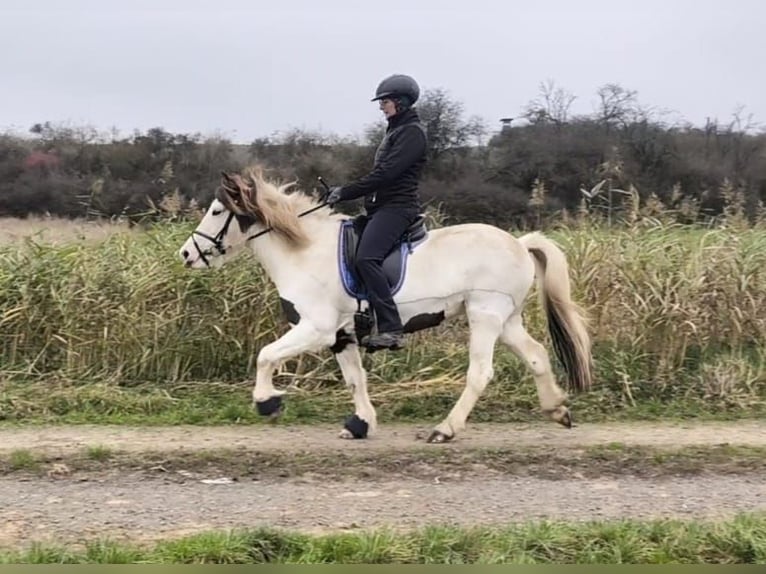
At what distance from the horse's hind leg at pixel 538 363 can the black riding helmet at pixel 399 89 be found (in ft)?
6.84

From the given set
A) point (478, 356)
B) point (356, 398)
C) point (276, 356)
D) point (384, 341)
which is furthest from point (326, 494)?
point (478, 356)

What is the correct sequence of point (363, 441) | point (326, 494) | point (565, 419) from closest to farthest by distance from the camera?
point (326, 494) → point (363, 441) → point (565, 419)

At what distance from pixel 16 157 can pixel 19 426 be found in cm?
1658

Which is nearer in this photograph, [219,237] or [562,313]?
[219,237]

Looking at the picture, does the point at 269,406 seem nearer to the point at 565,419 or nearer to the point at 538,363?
the point at 538,363

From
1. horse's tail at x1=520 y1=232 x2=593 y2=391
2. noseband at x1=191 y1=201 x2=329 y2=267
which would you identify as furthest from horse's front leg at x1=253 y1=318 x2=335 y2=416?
horse's tail at x1=520 y1=232 x2=593 y2=391

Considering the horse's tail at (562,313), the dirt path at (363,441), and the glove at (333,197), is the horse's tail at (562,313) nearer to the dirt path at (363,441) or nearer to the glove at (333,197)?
the dirt path at (363,441)

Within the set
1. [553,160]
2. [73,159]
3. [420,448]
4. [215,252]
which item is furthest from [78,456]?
[553,160]

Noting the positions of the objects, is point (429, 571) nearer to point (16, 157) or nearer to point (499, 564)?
point (499, 564)

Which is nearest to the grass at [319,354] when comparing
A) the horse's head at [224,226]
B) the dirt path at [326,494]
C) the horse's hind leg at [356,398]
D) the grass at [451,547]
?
the horse's hind leg at [356,398]

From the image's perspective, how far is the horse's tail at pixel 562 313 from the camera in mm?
8172

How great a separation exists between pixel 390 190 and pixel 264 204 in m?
1.08

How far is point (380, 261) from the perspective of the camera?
24.5 ft

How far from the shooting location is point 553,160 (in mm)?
24609
